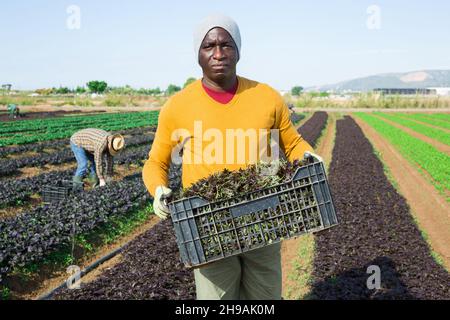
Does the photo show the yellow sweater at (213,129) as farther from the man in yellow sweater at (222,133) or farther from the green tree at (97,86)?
the green tree at (97,86)

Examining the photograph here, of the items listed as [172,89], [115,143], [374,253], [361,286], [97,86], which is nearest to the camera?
[361,286]

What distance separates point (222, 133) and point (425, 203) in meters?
8.96

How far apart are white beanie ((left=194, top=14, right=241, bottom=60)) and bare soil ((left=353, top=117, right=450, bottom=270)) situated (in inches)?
210

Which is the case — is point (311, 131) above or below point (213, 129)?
below

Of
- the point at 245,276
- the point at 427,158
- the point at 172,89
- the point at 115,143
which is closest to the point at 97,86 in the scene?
the point at 172,89

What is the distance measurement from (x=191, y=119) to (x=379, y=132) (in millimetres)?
27405

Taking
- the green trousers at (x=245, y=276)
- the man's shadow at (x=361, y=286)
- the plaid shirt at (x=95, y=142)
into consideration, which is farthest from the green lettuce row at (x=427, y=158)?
the green trousers at (x=245, y=276)

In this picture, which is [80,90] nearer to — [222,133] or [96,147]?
[96,147]

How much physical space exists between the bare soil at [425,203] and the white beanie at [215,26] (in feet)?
17.5

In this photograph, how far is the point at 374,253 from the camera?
618 centimetres

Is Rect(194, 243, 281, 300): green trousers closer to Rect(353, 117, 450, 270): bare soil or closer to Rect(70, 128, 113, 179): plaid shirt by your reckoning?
Rect(353, 117, 450, 270): bare soil

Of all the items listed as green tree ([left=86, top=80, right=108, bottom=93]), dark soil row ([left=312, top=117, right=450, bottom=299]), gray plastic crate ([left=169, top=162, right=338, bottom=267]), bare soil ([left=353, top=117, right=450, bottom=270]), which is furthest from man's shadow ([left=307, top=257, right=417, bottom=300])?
green tree ([left=86, top=80, right=108, bottom=93])
